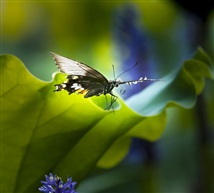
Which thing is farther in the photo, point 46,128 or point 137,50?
point 137,50

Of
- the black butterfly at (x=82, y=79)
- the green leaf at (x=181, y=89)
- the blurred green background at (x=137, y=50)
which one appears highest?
the blurred green background at (x=137, y=50)

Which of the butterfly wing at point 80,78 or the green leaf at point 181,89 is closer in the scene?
the butterfly wing at point 80,78

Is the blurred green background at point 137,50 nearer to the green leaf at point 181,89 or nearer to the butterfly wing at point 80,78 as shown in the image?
the green leaf at point 181,89

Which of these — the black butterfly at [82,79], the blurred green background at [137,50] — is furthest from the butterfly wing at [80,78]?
the blurred green background at [137,50]

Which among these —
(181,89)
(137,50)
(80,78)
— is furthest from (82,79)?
(137,50)

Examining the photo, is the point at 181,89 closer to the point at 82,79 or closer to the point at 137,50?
the point at 82,79

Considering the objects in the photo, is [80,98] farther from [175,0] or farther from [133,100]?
[175,0]
